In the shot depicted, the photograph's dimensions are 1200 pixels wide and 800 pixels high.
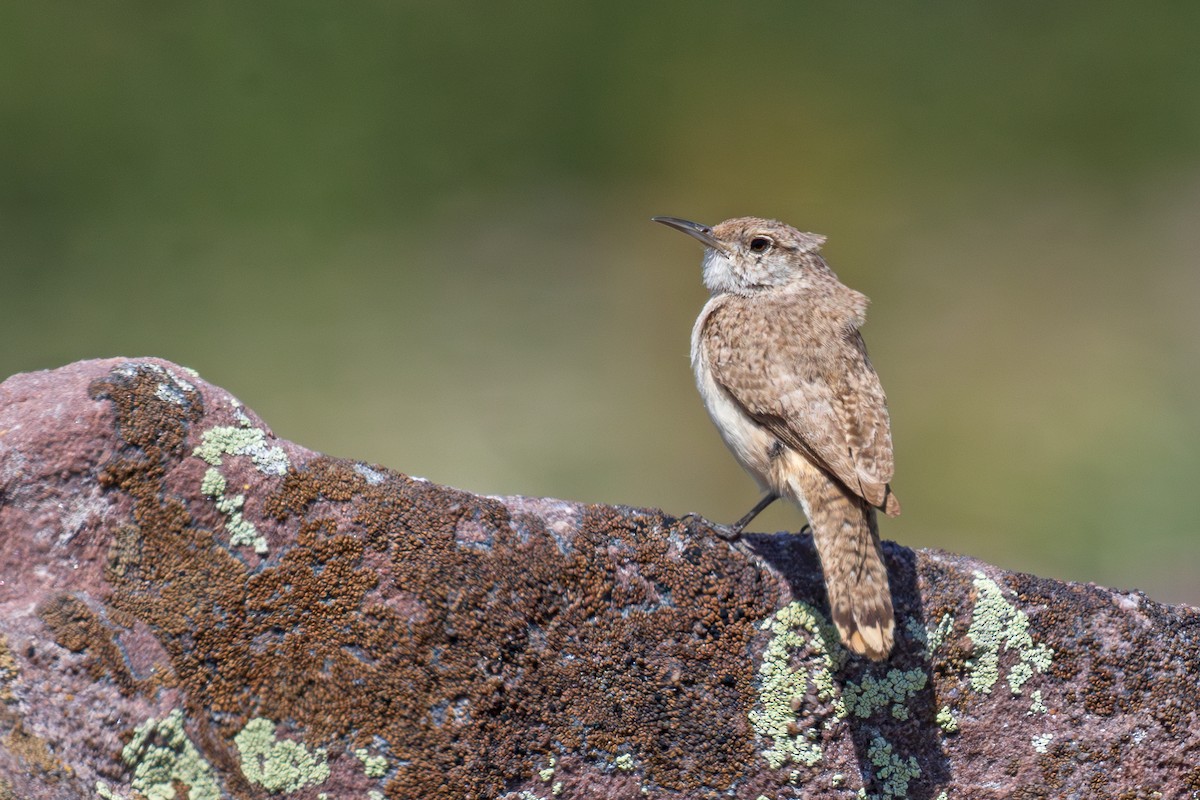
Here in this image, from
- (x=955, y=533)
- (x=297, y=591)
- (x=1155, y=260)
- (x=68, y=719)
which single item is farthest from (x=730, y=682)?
(x=1155, y=260)

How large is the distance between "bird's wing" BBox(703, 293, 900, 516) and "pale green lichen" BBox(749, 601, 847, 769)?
18.6 inches

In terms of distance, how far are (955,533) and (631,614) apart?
7.15 meters

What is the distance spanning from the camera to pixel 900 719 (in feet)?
12.8

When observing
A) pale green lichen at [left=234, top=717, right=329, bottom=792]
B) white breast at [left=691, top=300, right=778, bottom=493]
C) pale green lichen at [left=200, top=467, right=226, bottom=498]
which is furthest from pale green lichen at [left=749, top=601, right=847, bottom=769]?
pale green lichen at [left=200, top=467, right=226, bottom=498]

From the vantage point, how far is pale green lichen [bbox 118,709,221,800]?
3109 mm

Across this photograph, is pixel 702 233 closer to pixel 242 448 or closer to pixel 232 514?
pixel 242 448

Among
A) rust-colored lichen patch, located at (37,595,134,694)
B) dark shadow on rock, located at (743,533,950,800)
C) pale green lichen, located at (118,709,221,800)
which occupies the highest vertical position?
dark shadow on rock, located at (743,533,950,800)

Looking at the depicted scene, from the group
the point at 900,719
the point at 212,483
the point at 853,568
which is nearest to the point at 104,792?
the point at 212,483

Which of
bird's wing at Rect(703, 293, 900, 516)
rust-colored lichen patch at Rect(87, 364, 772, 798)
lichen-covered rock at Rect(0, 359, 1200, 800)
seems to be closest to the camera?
lichen-covered rock at Rect(0, 359, 1200, 800)

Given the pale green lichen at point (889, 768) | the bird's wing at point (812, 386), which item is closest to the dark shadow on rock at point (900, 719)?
the pale green lichen at point (889, 768)

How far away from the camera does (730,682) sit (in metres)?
3.81

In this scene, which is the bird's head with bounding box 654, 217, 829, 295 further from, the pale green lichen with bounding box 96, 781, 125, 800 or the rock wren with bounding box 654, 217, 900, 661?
the pale green lichen with bounding box 96, 781, 125, 800

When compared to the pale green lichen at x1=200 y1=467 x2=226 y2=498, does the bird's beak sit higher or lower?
higher

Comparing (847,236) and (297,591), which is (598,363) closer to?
A: (847,236)
